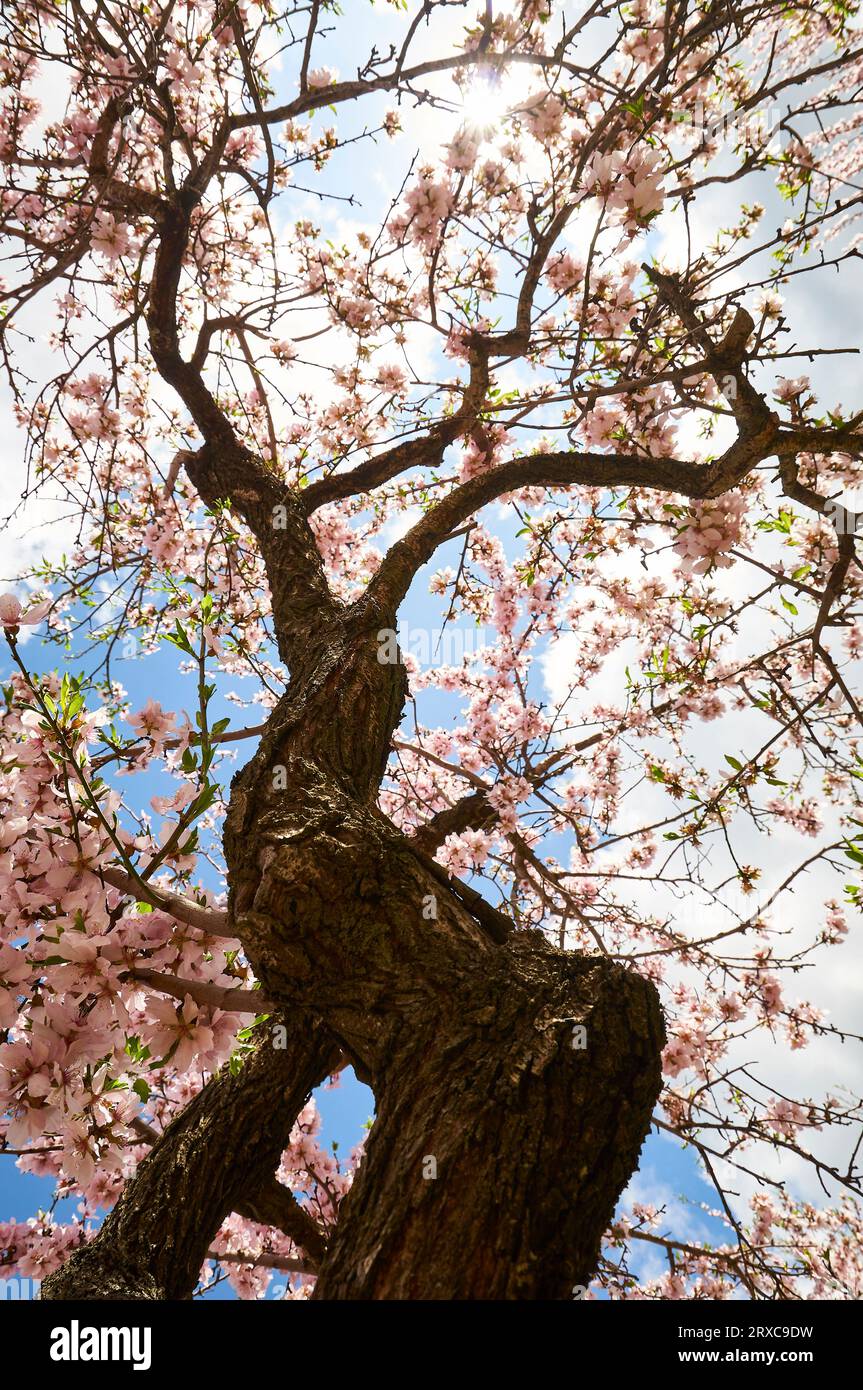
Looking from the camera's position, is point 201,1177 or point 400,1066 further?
point 201,1177

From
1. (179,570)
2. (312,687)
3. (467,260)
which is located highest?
(467,260)

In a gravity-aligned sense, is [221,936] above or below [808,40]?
below

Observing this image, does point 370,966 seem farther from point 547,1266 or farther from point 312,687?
point 312,687

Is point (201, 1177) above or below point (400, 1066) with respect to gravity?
below

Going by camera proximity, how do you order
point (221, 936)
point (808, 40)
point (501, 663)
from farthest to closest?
Answer: point (501, 663)
point (808, 40)
point (221, 936)

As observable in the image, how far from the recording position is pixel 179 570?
4.69m

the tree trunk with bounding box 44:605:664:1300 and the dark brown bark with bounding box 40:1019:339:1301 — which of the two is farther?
the dark brown bark with bounding box 40:1019:339:1301

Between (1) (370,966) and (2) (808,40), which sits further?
(2) (808,40)

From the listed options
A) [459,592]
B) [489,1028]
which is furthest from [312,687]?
[459,592]

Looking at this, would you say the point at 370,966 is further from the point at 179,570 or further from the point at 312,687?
the point at 179,570

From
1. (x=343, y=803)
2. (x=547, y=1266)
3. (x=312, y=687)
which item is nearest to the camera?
(x=547, y=1266)

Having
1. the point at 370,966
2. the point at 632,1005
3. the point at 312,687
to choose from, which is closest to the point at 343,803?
the point at 370,966

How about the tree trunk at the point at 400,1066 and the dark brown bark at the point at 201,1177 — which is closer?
the tree trunk at the point at 400,1066
